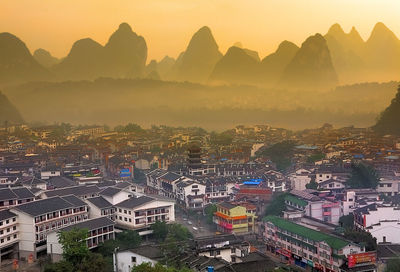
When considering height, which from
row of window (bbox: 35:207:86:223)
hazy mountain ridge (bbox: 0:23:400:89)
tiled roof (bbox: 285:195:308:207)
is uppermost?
hazy mountain ridge (bbox: 0:23:400:89)

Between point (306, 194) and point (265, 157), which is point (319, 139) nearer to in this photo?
point (265, 157)

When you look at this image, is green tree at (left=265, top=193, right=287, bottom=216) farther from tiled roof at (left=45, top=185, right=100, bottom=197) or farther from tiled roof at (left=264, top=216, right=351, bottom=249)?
tiled roof at (left=45, top=185, right=100, bottom=197)

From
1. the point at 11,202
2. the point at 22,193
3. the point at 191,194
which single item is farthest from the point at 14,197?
the point at 191,194

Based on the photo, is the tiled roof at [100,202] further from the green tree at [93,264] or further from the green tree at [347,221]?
the green tree at [347,221]

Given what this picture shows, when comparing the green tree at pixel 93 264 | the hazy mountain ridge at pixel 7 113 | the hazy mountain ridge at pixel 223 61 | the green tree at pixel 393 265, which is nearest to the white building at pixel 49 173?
the green tree at pixel 93 264

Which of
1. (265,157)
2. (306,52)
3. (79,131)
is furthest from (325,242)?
(306,52)

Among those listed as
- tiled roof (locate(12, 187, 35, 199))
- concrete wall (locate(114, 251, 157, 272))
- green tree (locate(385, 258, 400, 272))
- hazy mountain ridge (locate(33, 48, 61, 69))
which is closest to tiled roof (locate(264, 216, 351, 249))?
green tree (locate(385, 258, 400, 272))
